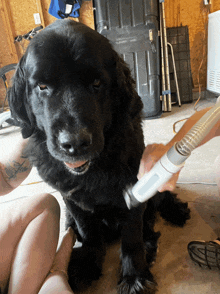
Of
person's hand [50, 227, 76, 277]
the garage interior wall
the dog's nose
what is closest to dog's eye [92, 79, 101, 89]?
the dog's nose

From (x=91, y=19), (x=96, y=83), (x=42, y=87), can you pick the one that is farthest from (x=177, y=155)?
(x=91, y=19)

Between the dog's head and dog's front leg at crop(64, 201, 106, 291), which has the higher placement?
the dog's head

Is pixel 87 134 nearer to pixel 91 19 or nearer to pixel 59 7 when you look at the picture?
pixel 59 7

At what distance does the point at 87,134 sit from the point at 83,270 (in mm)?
811

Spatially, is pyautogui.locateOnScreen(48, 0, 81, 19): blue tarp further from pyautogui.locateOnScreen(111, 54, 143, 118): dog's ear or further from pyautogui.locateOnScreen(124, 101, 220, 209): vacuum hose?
pyautogui.locateOnScreen(124, 101, 220, 209): vacuum hose

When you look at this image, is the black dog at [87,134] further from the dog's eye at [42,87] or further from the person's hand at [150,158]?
the person's hand at [150,158]

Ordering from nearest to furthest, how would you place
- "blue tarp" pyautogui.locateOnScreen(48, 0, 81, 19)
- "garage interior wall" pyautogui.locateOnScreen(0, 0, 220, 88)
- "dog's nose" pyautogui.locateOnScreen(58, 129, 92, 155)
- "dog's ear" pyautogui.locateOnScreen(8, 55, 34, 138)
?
1. "dog's nose" pyautogui.locateOnScreen(58, 129, 92, 155)
2. "dog's ear" pyautogui.locateOnScreen(8, 55, 34, 138)
3. "blue tarp" pyautogui.locateOnScreen(48, 0, 81, 19)
4. "garage interior wall" pyautogui.locateOnScreen(0, 0, 220, 88)

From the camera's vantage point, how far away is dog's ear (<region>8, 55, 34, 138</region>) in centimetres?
99

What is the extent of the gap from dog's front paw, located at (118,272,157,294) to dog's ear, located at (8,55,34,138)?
888 millimetres

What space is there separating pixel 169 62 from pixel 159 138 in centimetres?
204

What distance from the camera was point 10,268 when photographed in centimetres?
103

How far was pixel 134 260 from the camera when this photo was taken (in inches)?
43.7

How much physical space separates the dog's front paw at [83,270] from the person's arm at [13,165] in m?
0.58

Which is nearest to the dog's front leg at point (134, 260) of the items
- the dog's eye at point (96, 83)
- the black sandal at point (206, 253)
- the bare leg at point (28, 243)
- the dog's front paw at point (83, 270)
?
the dog's front paw at point (83, 270)
